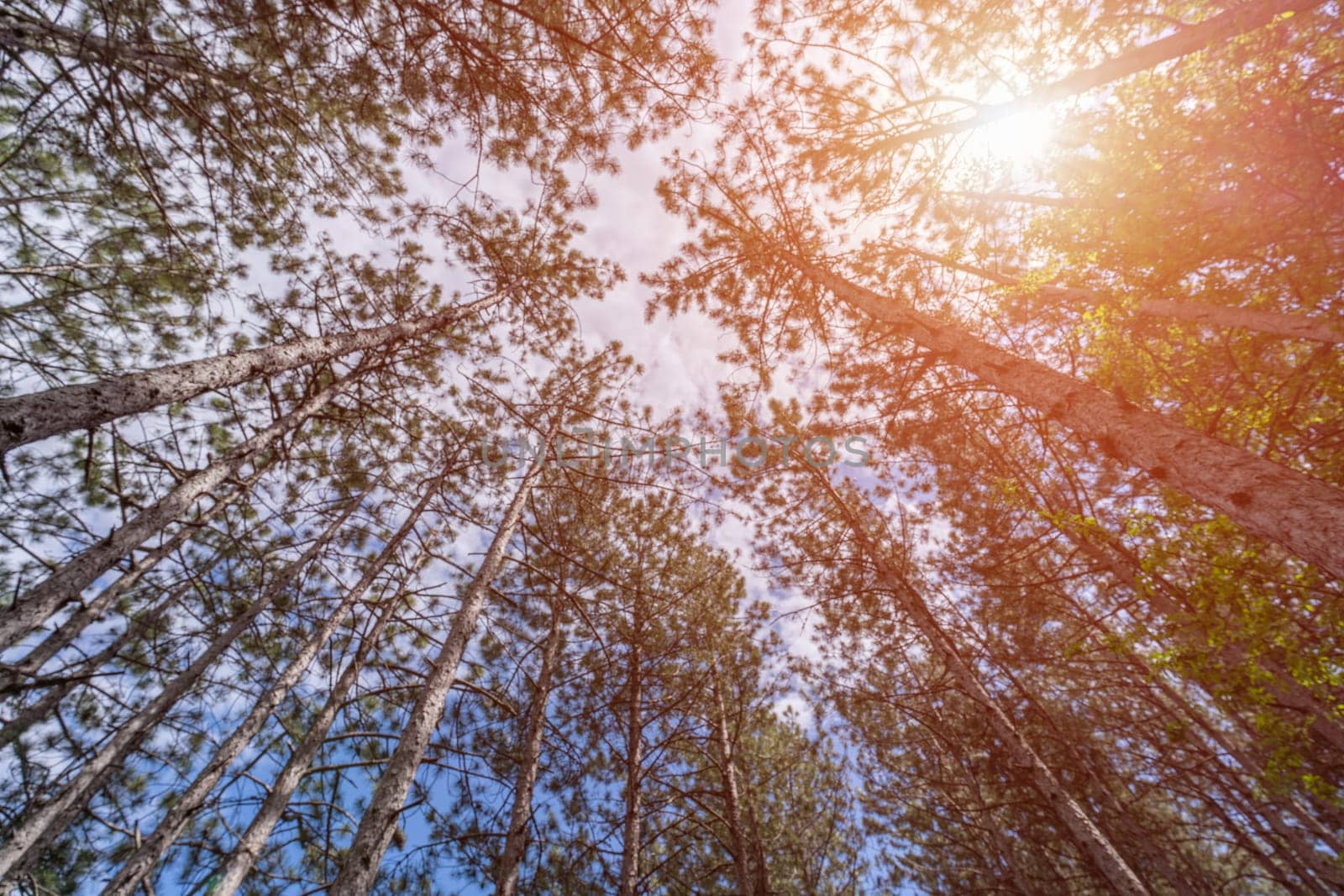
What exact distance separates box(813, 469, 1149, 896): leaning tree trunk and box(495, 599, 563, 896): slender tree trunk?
445cm

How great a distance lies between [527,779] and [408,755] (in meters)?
2.61

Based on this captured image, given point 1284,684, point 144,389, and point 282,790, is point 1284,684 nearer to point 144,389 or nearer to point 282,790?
point 144,389

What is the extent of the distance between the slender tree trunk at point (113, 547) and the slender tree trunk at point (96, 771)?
63.7 inches

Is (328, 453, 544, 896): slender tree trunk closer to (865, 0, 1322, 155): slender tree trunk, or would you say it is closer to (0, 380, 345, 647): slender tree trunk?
(0, 380, 345, 647): slender tree trunk

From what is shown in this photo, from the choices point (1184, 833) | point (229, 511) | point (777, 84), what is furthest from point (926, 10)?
point (1184, 833)

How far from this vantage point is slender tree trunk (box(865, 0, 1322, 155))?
3396 mm

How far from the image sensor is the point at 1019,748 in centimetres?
401

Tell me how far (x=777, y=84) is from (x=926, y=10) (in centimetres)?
175

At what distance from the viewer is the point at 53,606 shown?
3.69 m

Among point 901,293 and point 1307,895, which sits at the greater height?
point 901,293

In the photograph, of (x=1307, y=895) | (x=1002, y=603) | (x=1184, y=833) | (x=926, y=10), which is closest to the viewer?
(x=926, y=10)

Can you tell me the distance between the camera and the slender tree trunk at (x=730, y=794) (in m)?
5.27

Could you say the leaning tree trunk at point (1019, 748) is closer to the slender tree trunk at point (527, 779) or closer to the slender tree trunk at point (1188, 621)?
the slender tree trunk at point (1188, 621)

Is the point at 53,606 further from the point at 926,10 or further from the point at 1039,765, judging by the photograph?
the point at 926,10
